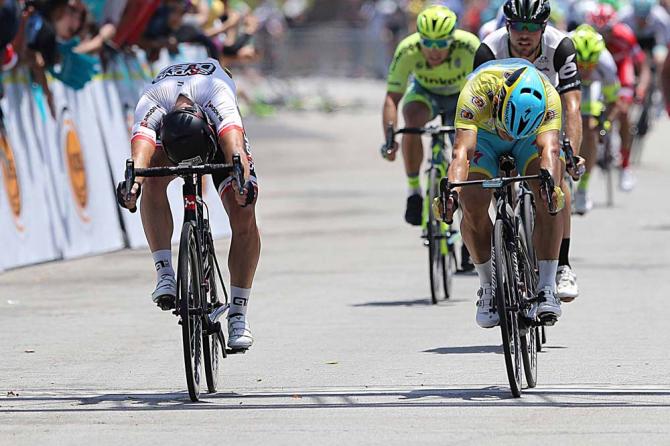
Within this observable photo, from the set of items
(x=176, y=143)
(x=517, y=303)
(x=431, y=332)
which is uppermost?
(x=176, y=143)

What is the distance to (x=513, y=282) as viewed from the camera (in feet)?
28.2

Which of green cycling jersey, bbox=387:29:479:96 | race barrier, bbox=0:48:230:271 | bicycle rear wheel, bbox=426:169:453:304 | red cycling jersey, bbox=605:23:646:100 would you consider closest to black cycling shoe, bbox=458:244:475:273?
bicycle rear wheel, bbox=426:169:453:304

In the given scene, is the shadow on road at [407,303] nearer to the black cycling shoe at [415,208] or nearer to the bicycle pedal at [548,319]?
the black cycling shoe at [415,208]

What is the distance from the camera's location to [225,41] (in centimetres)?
2166

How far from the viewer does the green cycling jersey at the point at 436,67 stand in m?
13.3

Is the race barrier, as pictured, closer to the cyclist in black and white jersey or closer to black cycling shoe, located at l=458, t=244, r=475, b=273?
black cycling shoe, located at l=458, t=244, r=475, b=273

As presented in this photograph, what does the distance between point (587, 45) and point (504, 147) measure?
6.13 metres

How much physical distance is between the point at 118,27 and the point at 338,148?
11.7m

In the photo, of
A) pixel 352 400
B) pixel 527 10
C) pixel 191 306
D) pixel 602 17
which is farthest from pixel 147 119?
pixel 602 17

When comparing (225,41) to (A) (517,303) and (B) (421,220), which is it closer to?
(B) (421,220)

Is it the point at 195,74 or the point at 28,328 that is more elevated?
the point at 195,74

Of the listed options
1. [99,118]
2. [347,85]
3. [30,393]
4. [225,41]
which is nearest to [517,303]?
[30,393]

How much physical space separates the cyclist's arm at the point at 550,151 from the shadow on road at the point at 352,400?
1.09 metres

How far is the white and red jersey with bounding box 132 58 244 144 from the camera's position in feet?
28.7
